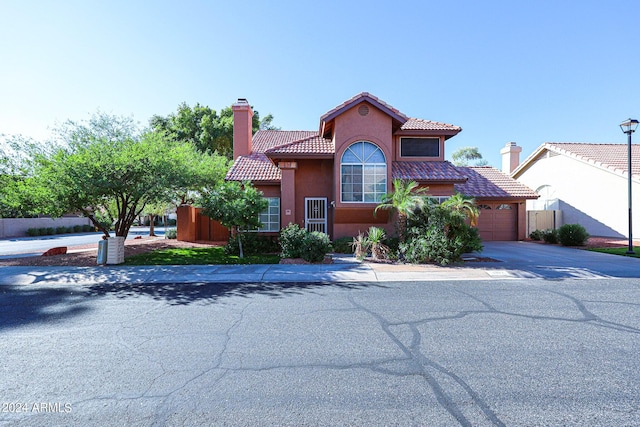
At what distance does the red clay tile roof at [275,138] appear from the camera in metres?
20.3

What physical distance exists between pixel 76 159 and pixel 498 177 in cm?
2330

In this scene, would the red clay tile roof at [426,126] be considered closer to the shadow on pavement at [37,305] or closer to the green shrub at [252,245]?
the green shrub at [252,245]

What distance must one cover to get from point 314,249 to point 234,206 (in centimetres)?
354

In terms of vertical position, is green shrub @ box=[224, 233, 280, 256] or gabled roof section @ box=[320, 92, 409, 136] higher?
gabled roof section @ box=[320, 92, 409, 136]

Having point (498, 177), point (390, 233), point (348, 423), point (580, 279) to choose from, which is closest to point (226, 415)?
point (348, 423)

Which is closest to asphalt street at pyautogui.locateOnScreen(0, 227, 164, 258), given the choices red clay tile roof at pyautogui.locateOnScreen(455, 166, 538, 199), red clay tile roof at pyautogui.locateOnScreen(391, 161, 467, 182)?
red clay tile roof at pyautogui.locateOnScreen(391, 161, 467, 182)

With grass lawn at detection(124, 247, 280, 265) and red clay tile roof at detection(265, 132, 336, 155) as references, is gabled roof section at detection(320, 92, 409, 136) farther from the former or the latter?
grass lawn at detection(124, 247, 280, 265)

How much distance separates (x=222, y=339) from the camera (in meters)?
4.55

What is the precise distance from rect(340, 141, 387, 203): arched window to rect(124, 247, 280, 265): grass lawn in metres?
4.74

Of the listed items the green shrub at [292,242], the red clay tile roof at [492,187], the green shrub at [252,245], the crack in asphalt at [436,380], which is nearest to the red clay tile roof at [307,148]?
the green shrub at [252,245]

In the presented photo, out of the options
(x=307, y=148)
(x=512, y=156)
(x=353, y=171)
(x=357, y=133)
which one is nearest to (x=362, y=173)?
(x=353, y=171)

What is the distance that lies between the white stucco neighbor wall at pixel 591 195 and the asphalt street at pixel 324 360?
608 inches

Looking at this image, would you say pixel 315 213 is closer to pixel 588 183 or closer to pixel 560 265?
pixel 560 265

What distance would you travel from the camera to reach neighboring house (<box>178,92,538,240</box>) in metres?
13.8
